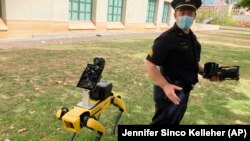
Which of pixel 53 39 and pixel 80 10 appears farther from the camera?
pixel 80 10

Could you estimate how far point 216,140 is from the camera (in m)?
2.87

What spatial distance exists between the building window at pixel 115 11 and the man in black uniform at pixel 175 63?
18058 millimetres

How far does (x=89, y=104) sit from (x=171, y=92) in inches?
41.0

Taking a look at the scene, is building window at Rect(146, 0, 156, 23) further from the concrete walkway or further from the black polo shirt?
the black polo shirt

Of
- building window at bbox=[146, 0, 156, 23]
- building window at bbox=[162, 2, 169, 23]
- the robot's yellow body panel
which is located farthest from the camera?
building window at bbox=[162, 2, 169, 23]

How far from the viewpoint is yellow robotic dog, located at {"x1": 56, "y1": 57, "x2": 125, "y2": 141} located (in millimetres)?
3055

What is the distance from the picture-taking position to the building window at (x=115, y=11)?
20.8 m

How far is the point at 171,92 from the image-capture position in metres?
2.90

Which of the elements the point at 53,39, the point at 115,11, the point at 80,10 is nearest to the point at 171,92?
the point at 53,39

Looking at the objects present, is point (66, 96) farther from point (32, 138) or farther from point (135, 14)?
point (135, 14)

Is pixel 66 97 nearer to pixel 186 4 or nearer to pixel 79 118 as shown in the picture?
pixel 79 118

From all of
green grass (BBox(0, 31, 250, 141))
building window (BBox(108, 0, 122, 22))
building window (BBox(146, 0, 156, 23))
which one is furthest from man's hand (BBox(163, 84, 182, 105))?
building window (BBox(146, 0, 156, 23))

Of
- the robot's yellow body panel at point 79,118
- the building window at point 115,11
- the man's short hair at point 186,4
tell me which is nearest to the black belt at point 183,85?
the man's short hair at point 186,4

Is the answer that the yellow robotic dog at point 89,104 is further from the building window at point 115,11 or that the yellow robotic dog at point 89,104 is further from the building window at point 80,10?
the building window at point 115,11
